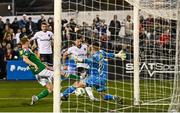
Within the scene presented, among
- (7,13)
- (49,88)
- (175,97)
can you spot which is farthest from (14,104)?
(7,13)

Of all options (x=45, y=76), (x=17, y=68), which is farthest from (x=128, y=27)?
(x=45, y=76)

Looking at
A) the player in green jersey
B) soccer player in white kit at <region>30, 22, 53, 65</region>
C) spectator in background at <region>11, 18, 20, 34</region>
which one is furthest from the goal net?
spectator in background at <region>11, 18, 20, 34</region>

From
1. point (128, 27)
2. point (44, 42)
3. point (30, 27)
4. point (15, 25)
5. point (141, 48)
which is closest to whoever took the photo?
point (141, 48)

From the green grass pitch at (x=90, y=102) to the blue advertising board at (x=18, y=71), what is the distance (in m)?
3.17

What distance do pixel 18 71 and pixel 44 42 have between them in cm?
269

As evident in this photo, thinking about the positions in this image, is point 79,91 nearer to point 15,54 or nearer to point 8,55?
point 8,55

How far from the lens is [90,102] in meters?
15.4

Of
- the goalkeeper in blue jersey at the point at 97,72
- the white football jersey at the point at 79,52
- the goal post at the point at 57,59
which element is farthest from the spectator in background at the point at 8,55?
the goal post at the point at 57,59

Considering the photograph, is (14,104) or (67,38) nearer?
(67,38)

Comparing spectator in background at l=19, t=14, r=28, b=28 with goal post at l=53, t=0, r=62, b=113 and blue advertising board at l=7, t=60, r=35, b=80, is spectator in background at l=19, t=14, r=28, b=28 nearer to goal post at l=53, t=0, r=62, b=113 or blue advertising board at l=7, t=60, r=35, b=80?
blue advertising board at l=7, t=60, r=35, b=80

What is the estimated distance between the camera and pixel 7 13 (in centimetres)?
3145

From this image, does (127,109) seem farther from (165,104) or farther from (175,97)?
(175,97)

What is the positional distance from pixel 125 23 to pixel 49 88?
27.9 feet

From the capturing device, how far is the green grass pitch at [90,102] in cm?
1404
